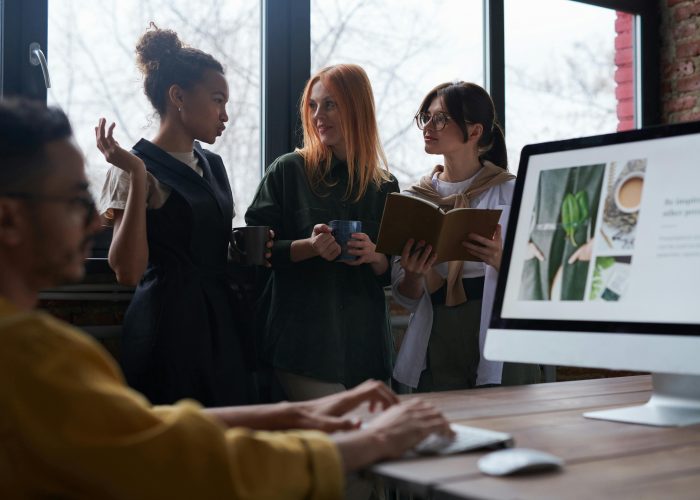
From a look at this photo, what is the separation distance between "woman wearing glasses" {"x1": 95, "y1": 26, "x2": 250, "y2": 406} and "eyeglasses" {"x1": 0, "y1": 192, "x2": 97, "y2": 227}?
3.68ft

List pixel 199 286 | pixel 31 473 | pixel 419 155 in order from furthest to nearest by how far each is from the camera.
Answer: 1. pixel 419 155
2. pixel 199 286
3. pixel 31 473

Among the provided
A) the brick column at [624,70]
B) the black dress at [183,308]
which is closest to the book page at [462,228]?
the black dress at [183,308]

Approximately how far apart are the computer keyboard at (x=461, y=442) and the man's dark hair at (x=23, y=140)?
0.58 meters

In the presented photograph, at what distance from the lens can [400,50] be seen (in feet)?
11.2

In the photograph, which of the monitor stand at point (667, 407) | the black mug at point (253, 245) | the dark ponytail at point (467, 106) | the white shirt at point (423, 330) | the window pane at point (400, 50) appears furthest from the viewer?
the window pane at point (400, 50)

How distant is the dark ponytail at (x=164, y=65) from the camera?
2328mm

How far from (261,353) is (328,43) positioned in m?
1.27

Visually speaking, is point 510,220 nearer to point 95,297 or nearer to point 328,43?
point 95,297

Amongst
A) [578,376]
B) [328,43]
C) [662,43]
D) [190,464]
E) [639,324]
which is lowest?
[578,376]

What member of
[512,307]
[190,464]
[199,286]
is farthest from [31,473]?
[199,286]

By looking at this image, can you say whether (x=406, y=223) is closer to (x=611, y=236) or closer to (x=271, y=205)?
(x=271, y=205)

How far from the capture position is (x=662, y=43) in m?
4.26

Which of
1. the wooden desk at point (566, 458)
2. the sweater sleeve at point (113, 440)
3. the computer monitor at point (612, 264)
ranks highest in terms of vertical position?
the computer monitor at point (612, 264)

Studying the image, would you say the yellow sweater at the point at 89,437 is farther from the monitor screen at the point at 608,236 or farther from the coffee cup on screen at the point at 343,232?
the coffee cup on screen at the point at 343,232
